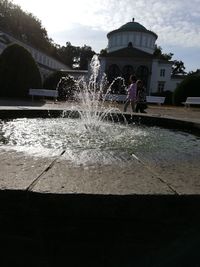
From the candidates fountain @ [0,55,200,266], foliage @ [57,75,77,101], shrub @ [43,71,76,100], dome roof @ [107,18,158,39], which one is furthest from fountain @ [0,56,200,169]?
dome roof @ [107,18,158,39]

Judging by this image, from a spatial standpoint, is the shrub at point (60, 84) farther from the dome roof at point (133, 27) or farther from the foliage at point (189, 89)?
the dome roof at point (133, 27)

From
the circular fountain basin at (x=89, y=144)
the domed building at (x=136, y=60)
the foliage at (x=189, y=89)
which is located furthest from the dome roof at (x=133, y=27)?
the circular fountain basin at (x=89, y=144)

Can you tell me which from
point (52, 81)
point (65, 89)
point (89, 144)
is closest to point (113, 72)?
point (52, 81)

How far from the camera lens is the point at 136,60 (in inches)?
2298

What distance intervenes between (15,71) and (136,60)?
125ft

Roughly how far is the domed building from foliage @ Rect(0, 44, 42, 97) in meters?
35.1

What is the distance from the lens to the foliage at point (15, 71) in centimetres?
2223

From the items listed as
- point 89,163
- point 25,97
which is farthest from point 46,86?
point 89,163

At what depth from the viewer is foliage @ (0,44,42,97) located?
22.2 metres

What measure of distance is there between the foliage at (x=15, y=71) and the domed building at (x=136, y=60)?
115ft

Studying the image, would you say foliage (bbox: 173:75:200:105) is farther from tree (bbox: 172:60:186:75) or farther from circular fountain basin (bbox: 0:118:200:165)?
tree (bbox: 172:60:186:75)

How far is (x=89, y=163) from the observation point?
2871mm
